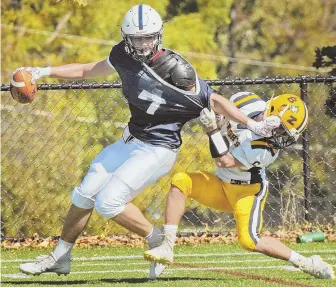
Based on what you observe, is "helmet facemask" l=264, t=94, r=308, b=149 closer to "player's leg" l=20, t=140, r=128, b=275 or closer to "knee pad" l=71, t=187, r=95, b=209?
"player's leg" l=20, t=140, r=128, b=275

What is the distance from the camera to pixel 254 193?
8.78 m

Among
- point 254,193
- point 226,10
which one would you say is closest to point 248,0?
point 226,10

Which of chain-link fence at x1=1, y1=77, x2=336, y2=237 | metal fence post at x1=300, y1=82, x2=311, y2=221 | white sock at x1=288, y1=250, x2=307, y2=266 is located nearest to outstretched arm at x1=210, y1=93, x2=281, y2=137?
white sock at x1=288, y1=250, x2=307, y2=266

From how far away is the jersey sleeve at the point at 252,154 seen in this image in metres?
8.58

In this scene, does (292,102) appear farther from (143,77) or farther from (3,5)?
(3,5)

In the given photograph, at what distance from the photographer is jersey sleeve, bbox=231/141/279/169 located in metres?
8.58

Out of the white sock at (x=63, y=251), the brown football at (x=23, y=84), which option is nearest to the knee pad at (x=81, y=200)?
the white sock at (x=63, y=251)

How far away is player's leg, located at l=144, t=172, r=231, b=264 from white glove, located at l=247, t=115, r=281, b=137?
0.76m

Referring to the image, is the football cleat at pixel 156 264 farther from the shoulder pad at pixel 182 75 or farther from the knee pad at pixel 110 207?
the shoulder pad at pixel 182 75

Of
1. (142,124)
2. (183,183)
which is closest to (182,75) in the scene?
(142,124)

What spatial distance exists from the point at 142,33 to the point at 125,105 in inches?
258

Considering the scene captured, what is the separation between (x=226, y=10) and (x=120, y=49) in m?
10.5

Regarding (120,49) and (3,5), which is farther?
(3,5)

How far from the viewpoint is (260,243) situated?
28.1ft
